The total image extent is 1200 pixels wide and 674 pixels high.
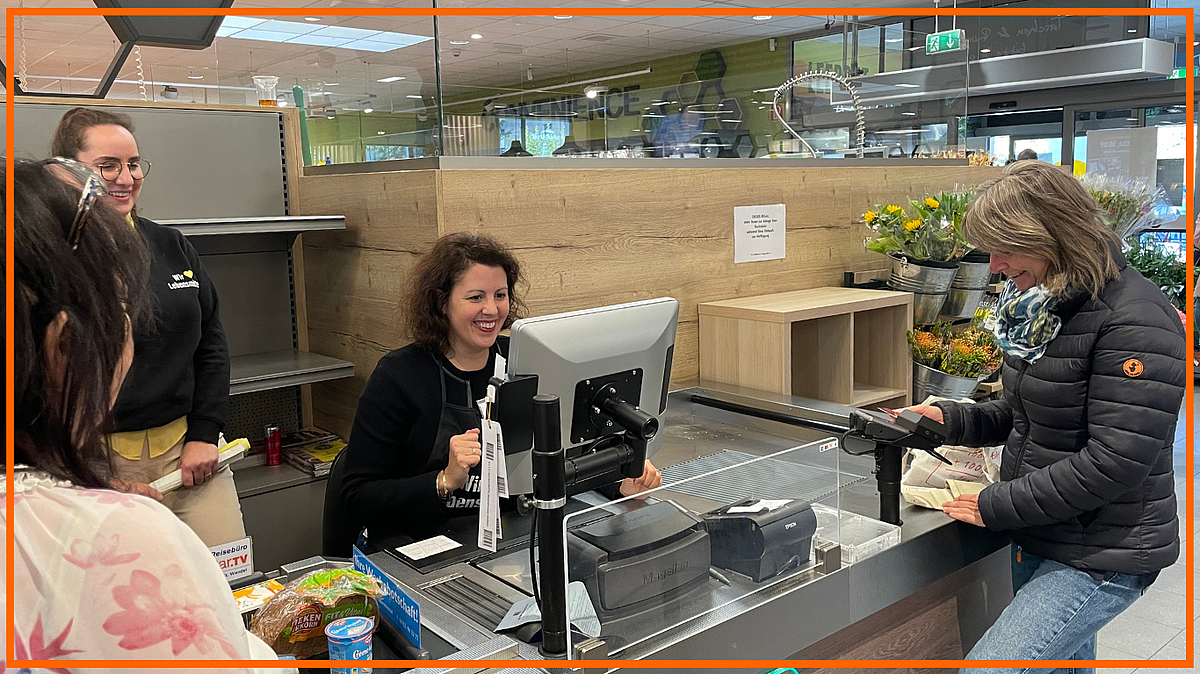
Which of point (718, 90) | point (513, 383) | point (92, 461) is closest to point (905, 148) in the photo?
point (718, 90)

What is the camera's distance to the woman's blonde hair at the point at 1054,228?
171cm

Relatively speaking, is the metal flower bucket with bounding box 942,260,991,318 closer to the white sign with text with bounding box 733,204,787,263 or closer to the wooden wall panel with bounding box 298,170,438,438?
the white sign with text with bounding box 733,204,787,263

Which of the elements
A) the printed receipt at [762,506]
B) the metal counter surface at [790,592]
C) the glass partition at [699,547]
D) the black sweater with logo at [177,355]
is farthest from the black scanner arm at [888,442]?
the black sweater with logo at [177,355]

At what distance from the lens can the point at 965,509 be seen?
6.10 ft

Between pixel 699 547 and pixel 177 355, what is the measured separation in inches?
60.8

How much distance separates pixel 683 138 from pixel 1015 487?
2.01m

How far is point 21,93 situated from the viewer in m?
2.84

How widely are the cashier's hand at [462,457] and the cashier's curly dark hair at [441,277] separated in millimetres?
399

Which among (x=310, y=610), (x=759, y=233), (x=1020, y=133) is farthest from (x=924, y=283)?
(x=1020, y=133)

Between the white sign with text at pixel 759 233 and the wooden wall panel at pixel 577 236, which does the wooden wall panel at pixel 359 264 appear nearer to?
the wooden wall panel at pixel 577 236

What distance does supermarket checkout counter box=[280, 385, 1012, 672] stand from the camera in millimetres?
1412

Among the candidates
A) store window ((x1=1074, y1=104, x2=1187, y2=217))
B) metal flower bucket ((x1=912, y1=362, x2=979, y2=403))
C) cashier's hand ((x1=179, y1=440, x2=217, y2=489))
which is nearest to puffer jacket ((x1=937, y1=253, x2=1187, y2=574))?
metal flower bucket ((x1=912, y1=362, x2=979, y2=403))

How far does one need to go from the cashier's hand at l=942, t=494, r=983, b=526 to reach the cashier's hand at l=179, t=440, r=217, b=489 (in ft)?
5.82

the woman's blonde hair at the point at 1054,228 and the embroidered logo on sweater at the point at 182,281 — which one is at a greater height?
the woman's blonde hair at the point at 1054,228
